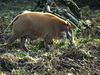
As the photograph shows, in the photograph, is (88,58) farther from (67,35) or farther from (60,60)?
(67,35)

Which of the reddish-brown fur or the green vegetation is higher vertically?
the reddish-brown fur

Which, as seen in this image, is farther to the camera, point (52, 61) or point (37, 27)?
point (37, 27)

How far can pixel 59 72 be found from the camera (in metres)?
4.22

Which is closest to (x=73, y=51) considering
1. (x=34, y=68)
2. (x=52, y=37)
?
(x=52, y=37)

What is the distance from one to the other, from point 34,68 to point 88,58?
1.74 metres

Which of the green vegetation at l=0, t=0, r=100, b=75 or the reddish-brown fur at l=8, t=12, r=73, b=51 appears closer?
the green vegetation at l=0, t=0, r=100, b=75

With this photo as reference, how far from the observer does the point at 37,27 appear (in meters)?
5.50

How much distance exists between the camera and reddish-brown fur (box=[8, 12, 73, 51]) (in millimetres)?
5387

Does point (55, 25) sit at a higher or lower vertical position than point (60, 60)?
higher

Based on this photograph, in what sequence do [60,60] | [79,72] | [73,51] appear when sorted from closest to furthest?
[79,72], [60,60], [73,51]

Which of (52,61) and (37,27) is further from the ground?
(37,27)

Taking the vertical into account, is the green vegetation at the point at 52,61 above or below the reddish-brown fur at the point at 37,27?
below

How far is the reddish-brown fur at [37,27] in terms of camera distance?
17.7 feet

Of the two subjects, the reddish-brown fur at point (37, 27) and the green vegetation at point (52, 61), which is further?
the reddish-brown fur at point (37, 27)
